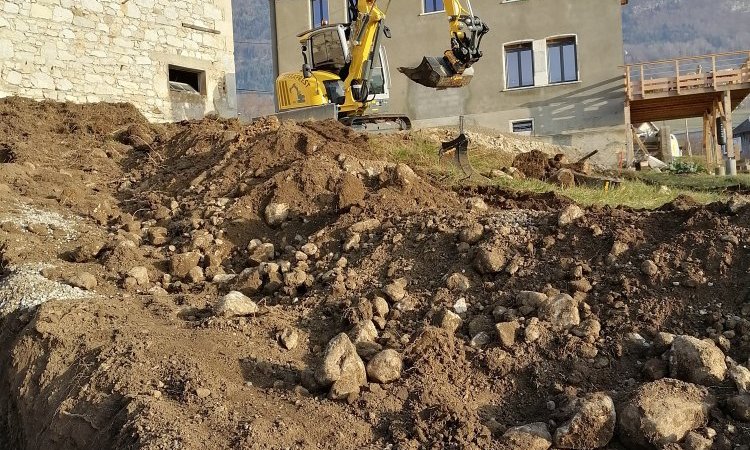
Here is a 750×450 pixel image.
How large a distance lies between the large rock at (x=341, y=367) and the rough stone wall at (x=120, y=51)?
10.3 m

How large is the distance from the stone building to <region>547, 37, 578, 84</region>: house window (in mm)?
30

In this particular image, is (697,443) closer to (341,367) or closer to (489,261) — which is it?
(341,367)

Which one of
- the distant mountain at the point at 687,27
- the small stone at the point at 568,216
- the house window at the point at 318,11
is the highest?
the distant mountain at the point at 687,27

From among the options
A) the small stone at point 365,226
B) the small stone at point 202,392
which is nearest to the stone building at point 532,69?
the small stone at point 365,226

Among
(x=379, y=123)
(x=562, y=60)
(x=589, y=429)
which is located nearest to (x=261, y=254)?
(x=589, y=429)

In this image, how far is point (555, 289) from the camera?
15.4ft

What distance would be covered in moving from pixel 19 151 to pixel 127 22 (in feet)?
16.0

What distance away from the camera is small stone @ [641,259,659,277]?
15.0 ft

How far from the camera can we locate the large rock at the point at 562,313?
4.38 metres

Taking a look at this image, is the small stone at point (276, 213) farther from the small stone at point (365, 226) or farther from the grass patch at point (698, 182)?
the grass patch at point (698, 182)

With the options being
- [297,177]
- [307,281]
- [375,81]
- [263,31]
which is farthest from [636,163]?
[263,31]

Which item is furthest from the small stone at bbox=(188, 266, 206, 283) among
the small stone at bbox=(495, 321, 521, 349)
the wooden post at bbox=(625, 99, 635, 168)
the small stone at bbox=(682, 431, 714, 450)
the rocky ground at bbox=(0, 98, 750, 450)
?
the wooden post at bbox=(625, 99, 635, 168)

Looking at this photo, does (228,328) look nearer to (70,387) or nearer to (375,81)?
(70,387)

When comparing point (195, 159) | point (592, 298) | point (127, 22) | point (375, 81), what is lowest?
point (592, 298)
